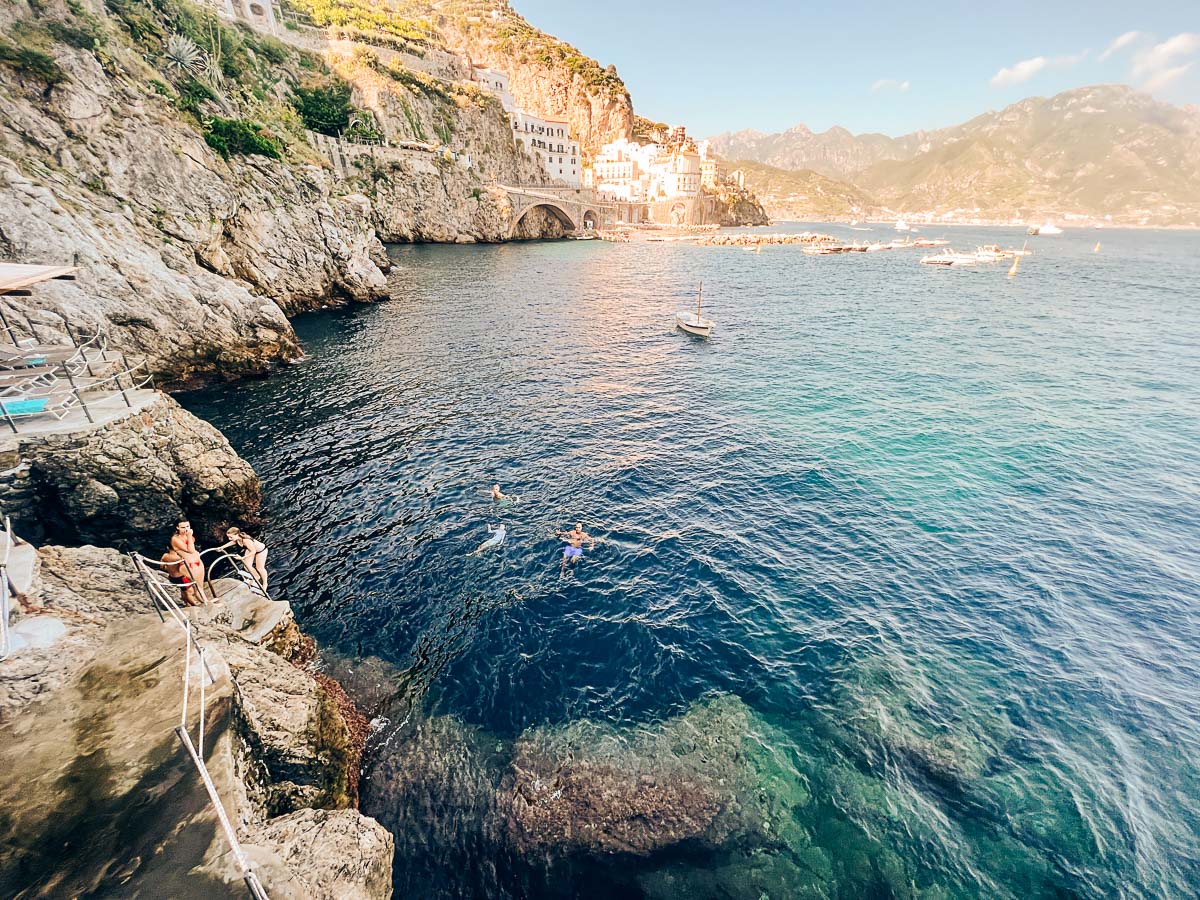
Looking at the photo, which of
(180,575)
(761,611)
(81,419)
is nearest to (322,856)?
(180,575)

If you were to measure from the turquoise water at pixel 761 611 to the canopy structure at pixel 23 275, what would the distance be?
33.0ft

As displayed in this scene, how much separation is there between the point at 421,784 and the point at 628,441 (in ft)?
67.5

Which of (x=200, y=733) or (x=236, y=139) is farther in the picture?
(x=236, y=139)

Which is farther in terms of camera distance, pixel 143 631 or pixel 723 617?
pixel 723 617

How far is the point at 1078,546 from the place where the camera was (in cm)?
2019

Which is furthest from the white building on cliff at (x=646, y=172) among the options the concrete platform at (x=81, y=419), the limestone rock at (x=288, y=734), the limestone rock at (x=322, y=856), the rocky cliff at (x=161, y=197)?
the limestone rock at (x=322, y=856)

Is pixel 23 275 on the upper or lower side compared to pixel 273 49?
lower

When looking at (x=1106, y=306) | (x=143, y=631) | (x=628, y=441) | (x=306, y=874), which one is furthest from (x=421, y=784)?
(x=1106, y=306)

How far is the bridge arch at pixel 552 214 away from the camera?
395ft

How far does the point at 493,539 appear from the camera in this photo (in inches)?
777

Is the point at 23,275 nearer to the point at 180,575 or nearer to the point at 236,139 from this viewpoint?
the point at 180,575

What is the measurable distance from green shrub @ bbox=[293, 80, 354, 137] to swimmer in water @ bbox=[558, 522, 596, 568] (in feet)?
335

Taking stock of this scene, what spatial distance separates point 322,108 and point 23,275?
9413cm

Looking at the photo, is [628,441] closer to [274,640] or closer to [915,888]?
[274,640]
